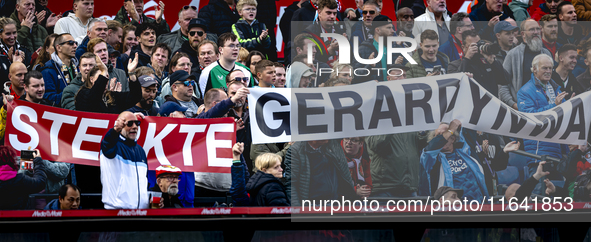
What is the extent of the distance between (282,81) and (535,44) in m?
2.94

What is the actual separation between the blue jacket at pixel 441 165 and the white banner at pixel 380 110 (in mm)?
225

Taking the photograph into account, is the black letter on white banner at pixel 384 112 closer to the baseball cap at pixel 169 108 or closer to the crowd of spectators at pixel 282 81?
the crowd of spectators at pixel 282 81

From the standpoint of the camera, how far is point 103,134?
19.3 ft

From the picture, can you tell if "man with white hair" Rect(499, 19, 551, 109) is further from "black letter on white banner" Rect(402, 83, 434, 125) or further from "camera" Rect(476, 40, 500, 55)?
"black letter on white banner" Rect(402, 83, 434, 125)

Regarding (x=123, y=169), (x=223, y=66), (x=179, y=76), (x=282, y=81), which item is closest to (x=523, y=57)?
(x=282, y=81)

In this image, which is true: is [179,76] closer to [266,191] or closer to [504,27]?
[266,191]

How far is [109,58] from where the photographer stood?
20.5ft

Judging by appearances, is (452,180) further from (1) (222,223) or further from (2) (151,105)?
(2) (151,105)

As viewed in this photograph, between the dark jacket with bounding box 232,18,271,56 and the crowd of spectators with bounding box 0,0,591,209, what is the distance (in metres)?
0.02

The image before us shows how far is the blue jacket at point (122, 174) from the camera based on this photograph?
5.75 metres

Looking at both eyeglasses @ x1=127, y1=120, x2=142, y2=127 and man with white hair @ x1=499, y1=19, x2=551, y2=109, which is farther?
man with white hair @ x1=499, y1=19, x2=551, y2=109

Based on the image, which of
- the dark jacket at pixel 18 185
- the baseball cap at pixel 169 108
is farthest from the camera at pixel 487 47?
the dark jacket at pixel 18 185

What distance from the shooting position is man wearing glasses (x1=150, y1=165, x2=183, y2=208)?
19.1 ft

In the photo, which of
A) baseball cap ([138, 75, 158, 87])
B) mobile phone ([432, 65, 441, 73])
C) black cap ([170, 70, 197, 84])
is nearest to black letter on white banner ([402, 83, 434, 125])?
mobile phone ([432, 65, 441, 73])
